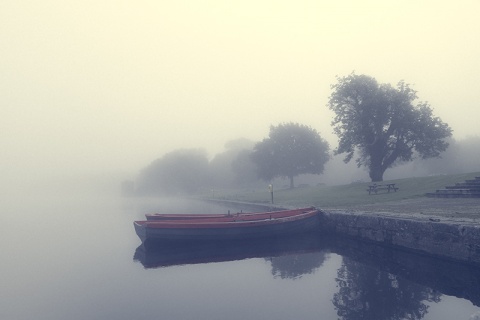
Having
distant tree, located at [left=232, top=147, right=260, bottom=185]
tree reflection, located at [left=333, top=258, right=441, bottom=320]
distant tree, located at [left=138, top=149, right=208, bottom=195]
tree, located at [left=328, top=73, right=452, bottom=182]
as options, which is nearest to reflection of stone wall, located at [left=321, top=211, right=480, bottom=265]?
tree reflection, located at [left=333, top=258, right=441, bottom=320]

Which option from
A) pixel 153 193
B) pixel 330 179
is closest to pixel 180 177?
pixel 153 193

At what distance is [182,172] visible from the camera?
4373 inches

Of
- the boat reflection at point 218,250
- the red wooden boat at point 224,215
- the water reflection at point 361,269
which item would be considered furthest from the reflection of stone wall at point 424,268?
the red wooden boat at point 224,215

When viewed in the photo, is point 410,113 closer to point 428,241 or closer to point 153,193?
point 428,241

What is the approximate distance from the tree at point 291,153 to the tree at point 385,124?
892 inches

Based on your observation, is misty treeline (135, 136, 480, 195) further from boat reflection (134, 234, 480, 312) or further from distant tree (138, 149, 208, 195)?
boat reflection (134, 234, 480, 312)

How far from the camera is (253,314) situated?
338 inches

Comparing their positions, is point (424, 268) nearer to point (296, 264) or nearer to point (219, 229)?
Result: point (296, 264)

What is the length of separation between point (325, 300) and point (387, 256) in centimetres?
576

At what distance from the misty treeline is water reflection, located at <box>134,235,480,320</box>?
53.5 m

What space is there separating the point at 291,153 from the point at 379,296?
195ft

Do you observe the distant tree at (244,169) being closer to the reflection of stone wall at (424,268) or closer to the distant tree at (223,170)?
the distant tree at (223,170)

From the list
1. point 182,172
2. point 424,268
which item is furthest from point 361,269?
point 182,172

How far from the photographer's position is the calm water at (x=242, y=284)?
28.8 feet
